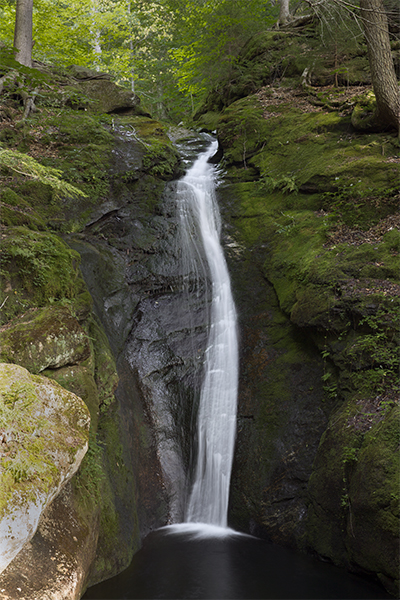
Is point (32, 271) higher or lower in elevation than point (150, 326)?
higher

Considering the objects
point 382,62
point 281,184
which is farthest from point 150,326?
point 382,62

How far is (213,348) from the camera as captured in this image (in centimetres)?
791

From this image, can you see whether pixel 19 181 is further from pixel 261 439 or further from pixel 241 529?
pixel 241 529

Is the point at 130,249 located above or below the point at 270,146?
below

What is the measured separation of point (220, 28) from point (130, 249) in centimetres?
1085

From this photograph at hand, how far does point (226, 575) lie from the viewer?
5.11m

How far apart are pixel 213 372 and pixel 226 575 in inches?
131

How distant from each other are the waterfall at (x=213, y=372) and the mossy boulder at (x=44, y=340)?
297 centimetres

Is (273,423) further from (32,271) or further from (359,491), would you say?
(32,271)

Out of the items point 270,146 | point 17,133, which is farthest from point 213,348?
point 17,133

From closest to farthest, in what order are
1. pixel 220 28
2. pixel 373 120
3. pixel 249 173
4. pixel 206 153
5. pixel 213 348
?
pixel 213 348
pixel 373 120
pixel 249 173
pixel 206 153
pixel 220 28

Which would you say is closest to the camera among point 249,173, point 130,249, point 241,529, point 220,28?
point 241,529

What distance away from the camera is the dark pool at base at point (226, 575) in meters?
4.75

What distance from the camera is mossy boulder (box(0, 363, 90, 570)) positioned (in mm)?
3059
